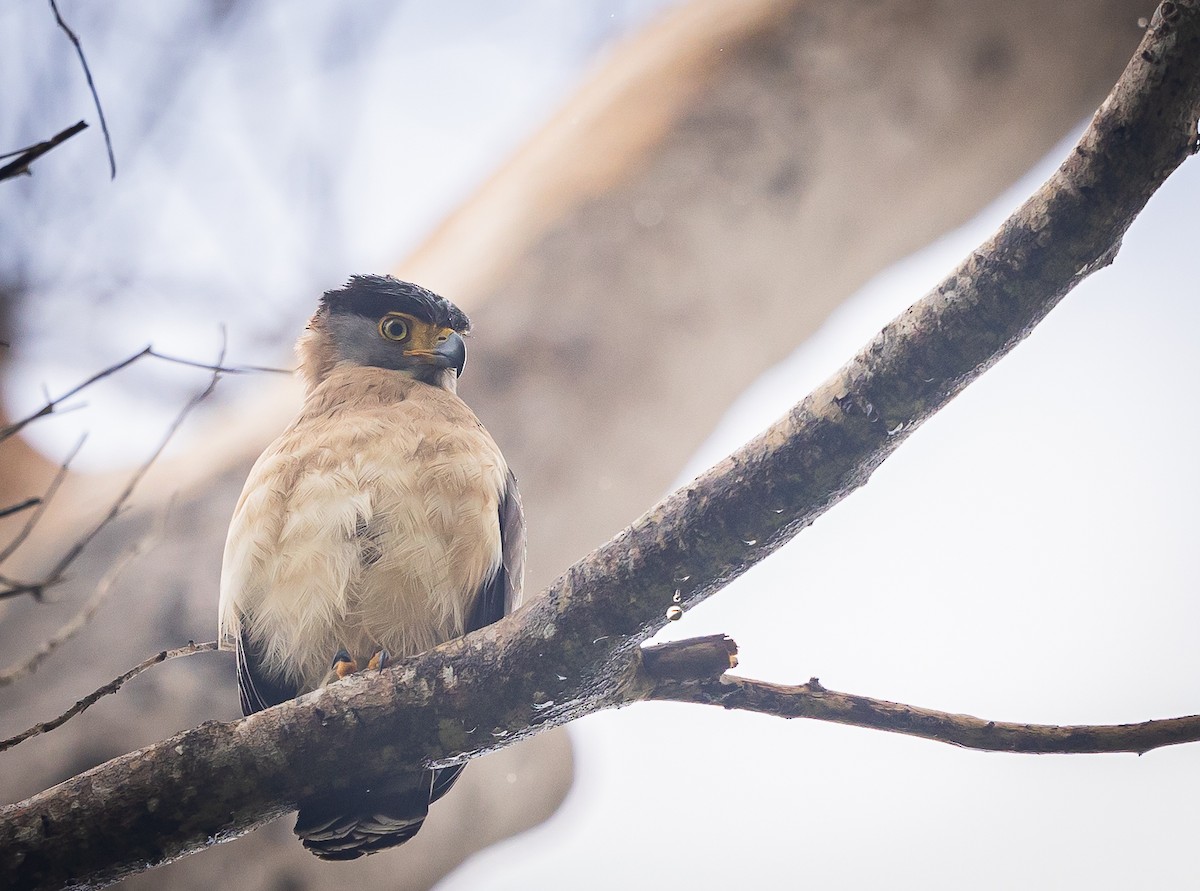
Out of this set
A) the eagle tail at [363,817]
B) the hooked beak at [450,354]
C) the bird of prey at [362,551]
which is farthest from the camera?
the hooked beak at [450,354]

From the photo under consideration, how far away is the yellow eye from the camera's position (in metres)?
2.29

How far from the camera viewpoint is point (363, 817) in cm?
153

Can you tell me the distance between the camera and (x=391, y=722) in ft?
4.61

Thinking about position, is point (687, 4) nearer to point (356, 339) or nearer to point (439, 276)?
point (439, 276)

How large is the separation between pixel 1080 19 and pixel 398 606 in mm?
2599

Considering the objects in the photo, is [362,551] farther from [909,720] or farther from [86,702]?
[909,720]

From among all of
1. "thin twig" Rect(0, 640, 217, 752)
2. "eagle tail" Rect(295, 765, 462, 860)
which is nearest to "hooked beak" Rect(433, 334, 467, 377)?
"thin twig" Rect(0, 640, 217, 752)

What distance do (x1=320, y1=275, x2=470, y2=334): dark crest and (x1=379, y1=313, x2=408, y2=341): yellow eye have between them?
2cm

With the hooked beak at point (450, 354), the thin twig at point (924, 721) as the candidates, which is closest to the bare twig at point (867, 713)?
the thin twig at point (924, 721)

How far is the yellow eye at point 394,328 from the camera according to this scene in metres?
2.29

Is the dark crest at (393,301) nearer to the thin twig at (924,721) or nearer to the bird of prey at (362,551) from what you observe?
the bird of prey at (362,551)

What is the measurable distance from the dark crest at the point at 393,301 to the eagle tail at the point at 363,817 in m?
1.17

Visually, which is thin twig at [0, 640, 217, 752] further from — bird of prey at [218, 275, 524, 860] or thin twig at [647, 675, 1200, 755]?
thin twig at [647, 675, 1200, 755]

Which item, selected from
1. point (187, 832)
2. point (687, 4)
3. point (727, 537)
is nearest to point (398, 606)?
point (187, 832)
